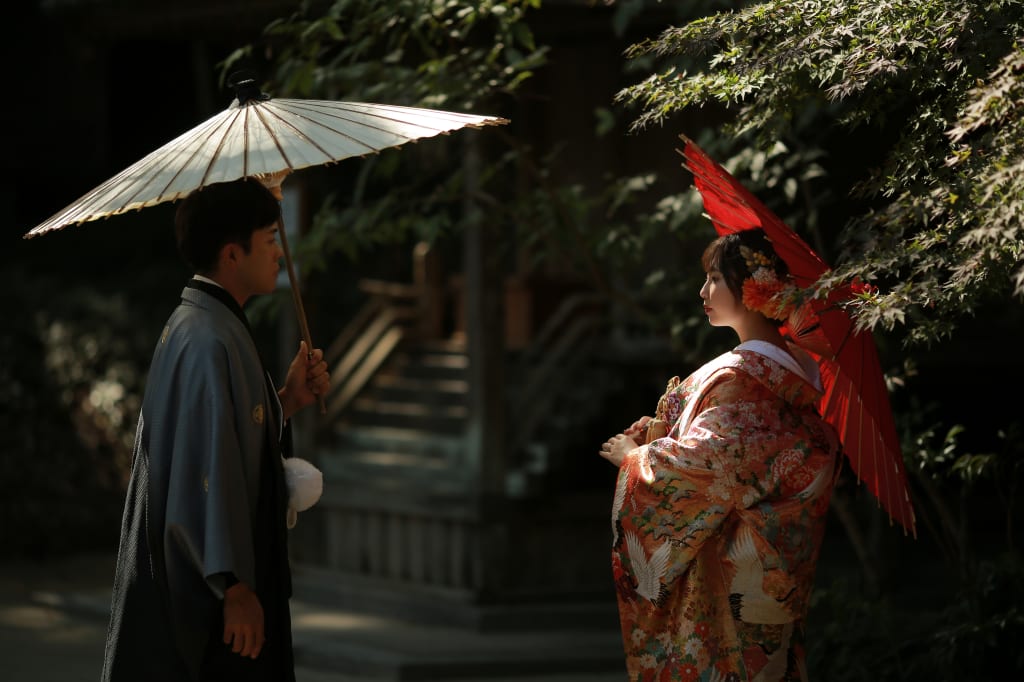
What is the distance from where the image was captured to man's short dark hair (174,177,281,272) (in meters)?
3.54

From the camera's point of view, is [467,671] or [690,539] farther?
[467,671]

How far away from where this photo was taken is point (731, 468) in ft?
12.8

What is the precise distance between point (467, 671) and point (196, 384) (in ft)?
13.3

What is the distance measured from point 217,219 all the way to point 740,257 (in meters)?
1.43

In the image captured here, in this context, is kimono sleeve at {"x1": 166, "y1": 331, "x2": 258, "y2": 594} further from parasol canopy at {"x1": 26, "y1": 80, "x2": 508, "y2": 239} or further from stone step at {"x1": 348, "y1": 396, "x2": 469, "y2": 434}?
stone step at {"x1": 348, "y1": 396, "x2": 469, "y2": 434}

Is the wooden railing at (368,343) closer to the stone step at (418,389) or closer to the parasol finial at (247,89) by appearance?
the stone step at (418,389)

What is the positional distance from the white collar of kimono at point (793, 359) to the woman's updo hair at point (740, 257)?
0.14m

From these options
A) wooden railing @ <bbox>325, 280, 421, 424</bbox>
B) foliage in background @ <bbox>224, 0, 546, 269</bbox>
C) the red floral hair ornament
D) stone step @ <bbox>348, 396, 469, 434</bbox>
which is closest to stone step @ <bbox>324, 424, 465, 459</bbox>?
stone step @ <bbox>348, 396, 469, 434</bbox>

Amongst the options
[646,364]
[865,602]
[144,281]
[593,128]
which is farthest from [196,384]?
[144,281]

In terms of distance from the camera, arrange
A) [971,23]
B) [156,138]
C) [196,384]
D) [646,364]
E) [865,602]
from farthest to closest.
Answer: [156,138]
[646,364]
[865,602]
[971,23]
[196,384]

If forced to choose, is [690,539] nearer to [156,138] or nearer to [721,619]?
[721,619]

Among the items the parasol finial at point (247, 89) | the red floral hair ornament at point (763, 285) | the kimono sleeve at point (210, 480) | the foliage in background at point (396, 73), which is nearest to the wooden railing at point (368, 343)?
the foliage in background at point (396, 73)

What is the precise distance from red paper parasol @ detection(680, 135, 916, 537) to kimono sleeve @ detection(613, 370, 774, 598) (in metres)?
0.27

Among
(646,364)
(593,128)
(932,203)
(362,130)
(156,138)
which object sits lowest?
(932,203)
